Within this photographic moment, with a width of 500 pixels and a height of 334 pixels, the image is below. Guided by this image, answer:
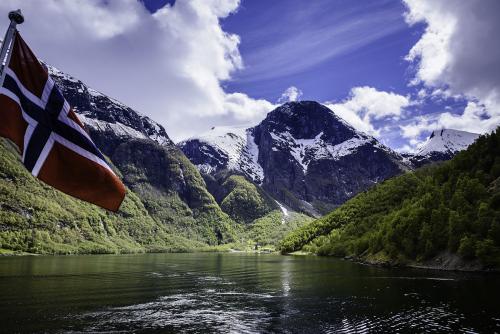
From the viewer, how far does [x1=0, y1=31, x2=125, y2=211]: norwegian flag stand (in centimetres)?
1630

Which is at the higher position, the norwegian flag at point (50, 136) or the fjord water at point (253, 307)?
the norwegian flag at point (50, 136)

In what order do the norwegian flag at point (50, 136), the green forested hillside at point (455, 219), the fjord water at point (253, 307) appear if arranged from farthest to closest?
the green forested hillside at point (455, 219), the fjord water at point (253, 307), the norwegian flag at point (50, 136)

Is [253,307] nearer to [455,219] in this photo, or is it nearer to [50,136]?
[50,136]

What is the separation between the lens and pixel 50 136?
16.9 metres

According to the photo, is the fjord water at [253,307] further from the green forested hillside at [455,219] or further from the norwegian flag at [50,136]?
the green forested hillside at [455,219]

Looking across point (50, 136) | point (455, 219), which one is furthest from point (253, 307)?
point (455, 219)

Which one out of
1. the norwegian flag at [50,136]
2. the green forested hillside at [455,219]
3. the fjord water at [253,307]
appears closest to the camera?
the norwegian flag at [50,136]

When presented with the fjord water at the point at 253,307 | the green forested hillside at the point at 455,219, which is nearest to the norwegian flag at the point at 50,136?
the fjord water at the point at 253,307

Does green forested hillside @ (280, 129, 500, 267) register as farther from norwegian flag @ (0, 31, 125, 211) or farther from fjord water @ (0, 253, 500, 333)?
norwegian flag @ (0, 31, 125, 211)

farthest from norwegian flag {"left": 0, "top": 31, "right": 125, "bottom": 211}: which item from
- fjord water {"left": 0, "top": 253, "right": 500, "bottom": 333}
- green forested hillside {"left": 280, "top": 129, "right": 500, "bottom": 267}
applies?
green forested hillside {"left": 280, "top": 129, "right": 500, "bottom": 267}

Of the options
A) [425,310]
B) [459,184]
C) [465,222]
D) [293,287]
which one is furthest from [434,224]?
[425,310]

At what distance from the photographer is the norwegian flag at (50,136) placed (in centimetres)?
1630

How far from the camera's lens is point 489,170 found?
154 meters

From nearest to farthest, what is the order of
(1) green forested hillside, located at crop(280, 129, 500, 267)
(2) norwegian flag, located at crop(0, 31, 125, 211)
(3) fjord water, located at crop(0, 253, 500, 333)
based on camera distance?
(2) norwegian flag, located at crop(0, 31, 125, 211), (3) fjord water, located at crop(0, 253, 500, 333), (1) green forested hillside, located at crop(280, 129, 500, 267)
